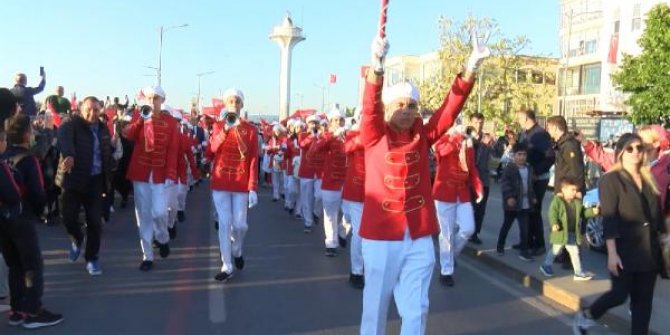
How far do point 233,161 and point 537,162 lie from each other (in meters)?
4.37

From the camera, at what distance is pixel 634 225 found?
5266 mm

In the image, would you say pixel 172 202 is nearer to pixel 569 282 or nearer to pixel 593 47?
pixel 569 282

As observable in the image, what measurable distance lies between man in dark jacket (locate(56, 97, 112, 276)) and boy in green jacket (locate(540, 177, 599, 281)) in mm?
5299

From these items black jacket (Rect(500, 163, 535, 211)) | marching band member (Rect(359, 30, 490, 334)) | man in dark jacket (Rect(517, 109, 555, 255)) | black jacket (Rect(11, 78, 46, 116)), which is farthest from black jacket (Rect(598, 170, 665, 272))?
black jacket (Rect(11, 78, 46, 116))

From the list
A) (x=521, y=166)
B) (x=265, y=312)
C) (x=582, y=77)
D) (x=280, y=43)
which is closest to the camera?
(x=265, y=312)

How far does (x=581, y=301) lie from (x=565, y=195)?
170cm

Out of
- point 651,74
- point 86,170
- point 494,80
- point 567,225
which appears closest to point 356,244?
point 567,225

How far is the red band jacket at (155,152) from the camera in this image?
804cm

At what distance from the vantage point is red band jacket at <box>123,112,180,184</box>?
8.04 m

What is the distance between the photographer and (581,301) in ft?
23.7

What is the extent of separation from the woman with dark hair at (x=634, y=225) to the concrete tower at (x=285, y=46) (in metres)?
55.6

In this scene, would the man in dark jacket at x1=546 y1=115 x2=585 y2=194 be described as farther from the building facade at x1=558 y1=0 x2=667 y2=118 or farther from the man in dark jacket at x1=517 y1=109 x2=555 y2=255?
the building facade at x1=558 y1=0 x2=667 y2=118

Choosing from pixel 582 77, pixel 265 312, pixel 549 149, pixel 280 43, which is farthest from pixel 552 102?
pixel 265 312

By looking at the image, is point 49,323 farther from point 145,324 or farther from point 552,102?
point 552,102
